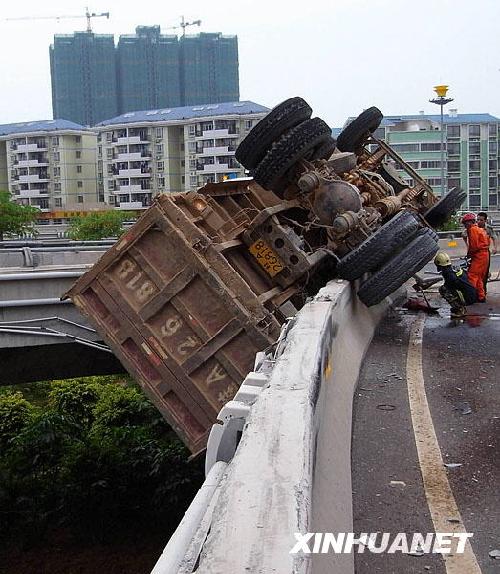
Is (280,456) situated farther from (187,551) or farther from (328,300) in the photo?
(328,300)

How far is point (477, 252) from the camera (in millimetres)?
10430

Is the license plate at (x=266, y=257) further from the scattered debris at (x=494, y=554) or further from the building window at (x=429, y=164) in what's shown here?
the building window at (x=429, y=164)

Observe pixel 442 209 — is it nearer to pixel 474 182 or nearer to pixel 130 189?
pixel 130 189

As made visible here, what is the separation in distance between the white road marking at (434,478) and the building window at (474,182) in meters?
77.8

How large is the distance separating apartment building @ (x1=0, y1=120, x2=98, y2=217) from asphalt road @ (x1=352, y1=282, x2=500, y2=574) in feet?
261

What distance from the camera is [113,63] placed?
160 metres

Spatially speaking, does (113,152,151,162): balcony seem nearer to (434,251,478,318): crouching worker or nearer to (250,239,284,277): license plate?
(434,251,478,318): crouching worker

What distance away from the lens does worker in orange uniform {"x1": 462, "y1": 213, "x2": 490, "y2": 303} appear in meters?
10.4

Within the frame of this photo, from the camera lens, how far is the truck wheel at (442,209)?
35.0 feet

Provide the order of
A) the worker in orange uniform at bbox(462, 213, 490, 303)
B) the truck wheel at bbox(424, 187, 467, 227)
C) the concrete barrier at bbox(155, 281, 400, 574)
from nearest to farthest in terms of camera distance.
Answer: the concrete barrier at bbox(155, 281, 400, 574) < the worker in orange uniform at bbox(462, 213, 490, 303) < the truck wheel at bbox(424, 187, 467, 227)

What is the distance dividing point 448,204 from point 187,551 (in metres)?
9.34

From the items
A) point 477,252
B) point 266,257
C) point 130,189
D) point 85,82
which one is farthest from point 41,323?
point 85,82

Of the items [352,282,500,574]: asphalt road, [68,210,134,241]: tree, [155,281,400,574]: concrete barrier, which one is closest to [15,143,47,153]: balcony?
[68,210,134,241]: tree

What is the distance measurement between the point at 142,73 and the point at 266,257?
156942 mm
